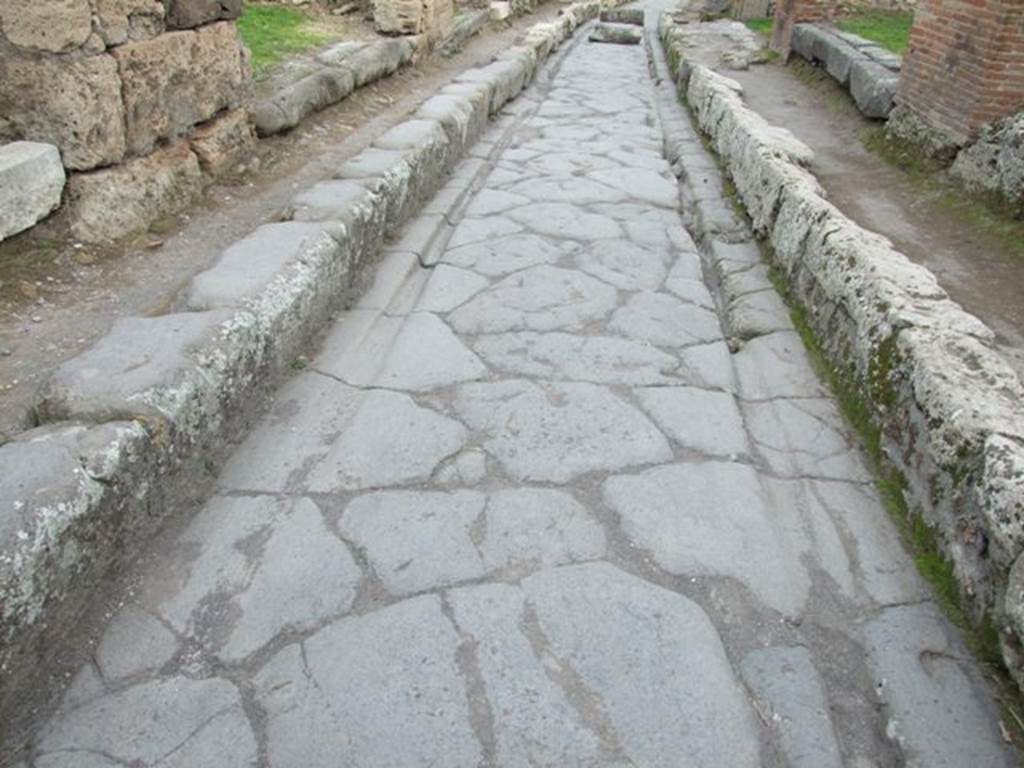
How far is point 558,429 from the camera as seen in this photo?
2797 mm

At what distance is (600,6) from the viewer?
17.4 meters

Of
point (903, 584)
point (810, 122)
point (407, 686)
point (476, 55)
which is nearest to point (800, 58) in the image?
point (810, 122)

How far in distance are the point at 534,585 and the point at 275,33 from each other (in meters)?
6.70

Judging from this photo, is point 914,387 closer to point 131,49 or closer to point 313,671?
point 313,671

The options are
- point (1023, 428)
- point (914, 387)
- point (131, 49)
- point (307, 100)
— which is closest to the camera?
point (1023, 428)

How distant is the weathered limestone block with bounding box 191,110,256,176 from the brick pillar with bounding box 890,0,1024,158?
4468mm

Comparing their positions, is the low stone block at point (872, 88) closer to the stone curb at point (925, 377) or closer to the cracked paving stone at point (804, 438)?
the stone curb at point (925, 377)

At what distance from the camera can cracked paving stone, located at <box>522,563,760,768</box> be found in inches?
67.6

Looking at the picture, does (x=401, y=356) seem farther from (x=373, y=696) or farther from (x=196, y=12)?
(x=196, y=12)

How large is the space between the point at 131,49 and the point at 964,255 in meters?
4.23

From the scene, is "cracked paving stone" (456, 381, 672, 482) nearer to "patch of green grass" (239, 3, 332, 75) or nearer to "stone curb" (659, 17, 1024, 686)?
"stone curb" (659, 17, 1024, 686)

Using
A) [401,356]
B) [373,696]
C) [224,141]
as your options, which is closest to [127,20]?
[224,141]

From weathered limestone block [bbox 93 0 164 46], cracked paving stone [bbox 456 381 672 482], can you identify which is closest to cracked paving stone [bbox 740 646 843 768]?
cracked paving stone [bbox 456 381 672 482]

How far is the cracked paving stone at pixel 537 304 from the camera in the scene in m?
3.53
